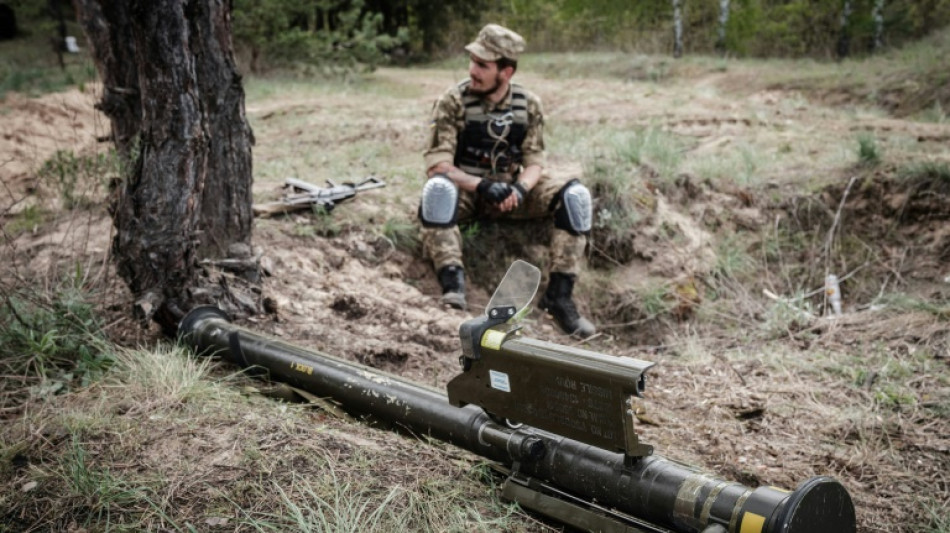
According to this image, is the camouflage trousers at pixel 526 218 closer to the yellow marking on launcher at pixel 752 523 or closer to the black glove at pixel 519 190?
the black glove at pixel 519 190

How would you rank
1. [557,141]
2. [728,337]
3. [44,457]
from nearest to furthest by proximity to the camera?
[44,457] < [728,337] < [557,141]

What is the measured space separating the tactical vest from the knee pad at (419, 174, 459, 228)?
44 cm

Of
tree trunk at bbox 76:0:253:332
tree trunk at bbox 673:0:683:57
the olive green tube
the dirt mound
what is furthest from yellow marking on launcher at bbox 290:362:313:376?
tree trunk at bbox 673:0:683:57

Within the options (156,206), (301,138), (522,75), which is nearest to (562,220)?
(156,206)

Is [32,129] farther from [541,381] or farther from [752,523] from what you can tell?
[752,523]

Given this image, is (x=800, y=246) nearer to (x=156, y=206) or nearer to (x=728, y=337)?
(x=728, y=337)

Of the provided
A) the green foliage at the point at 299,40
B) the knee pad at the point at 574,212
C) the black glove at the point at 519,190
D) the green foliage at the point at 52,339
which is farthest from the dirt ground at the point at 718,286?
the green foliage at the point at 299,40

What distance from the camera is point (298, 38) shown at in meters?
11.9

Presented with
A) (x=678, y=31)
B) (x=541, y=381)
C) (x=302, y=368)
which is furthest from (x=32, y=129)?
(x=678, y=31)

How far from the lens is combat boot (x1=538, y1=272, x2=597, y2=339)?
14.3ft

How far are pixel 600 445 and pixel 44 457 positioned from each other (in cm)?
170

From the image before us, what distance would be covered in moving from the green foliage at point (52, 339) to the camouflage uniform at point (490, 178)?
1.90 m

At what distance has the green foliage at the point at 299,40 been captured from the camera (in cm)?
1167

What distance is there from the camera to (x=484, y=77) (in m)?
4.43
